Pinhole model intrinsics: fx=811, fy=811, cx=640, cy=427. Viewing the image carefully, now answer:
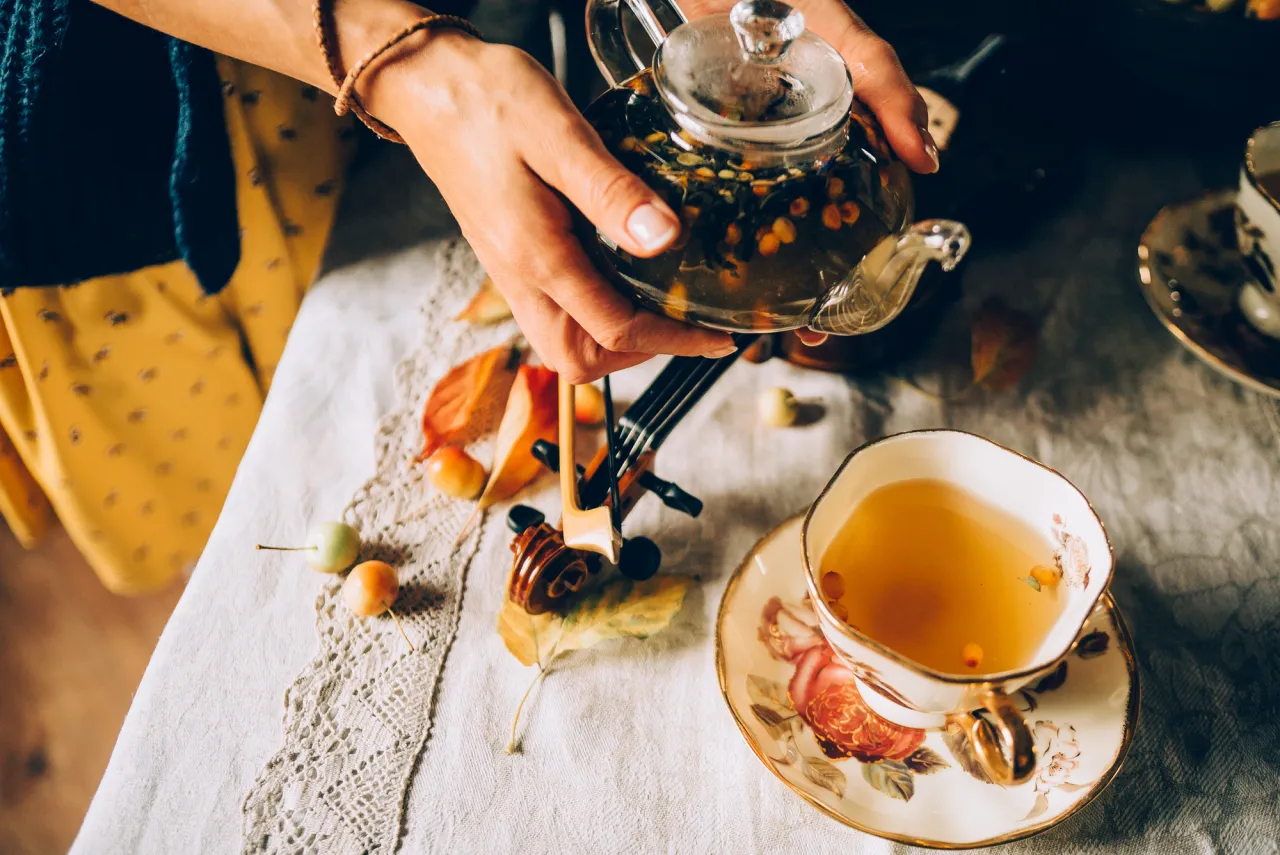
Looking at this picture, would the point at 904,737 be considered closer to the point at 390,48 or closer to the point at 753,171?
the point at 753,171

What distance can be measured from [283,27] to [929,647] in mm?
528

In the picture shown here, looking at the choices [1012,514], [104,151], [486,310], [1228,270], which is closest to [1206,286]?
[1228,270]

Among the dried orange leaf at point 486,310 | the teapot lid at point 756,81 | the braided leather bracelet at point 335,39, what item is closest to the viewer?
the teapot lid at point 756,81

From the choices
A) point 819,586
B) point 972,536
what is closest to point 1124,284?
point 972,536

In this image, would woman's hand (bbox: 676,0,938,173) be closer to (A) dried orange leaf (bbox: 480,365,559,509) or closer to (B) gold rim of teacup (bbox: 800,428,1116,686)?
(B) gold rim of teacup (bbox: 800,428,1116,686)

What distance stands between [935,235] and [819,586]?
19 cm

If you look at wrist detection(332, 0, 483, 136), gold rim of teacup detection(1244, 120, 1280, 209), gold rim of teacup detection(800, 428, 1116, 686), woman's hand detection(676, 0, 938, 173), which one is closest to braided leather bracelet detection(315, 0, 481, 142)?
wrist detection(332, 0, 483, 136)

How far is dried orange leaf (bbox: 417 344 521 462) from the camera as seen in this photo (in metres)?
0.60

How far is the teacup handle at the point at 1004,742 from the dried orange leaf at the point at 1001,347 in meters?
0.32

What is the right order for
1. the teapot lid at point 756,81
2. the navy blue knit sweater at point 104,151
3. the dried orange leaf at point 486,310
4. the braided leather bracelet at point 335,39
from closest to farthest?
the teapot lid at point 756,81, the braided leather bracelet at point 335,39, the navy blue knit sweater at point 104,151, the dried orange leaf at point 486,310

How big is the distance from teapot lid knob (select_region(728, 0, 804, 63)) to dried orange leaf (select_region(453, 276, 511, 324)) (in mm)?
343

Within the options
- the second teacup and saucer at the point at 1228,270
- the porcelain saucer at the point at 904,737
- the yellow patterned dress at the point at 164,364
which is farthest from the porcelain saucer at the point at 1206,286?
the yellow patterned dress at the point at 164,364

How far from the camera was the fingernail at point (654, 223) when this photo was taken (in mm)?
354

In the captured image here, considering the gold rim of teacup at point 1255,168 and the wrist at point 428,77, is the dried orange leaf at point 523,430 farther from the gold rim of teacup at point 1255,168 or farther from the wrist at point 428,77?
the gold rim of teacup at point 1255,168
